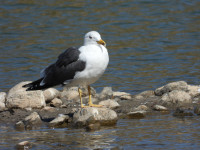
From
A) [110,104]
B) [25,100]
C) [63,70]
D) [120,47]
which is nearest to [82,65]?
[63,70]

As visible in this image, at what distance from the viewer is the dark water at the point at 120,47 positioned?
6637 mm

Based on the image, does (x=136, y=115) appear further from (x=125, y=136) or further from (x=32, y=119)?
(x=32, y=119)

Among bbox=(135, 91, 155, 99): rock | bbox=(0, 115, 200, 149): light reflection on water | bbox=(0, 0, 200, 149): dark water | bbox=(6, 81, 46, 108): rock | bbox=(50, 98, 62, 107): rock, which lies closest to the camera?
bbox=(0, 115, 200, 149): light reflection on water

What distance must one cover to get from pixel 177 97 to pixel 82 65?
6.57ft

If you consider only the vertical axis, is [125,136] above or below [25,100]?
below

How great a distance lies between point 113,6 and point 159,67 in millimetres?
7654

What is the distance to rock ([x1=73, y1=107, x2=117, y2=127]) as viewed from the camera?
733 centimetres

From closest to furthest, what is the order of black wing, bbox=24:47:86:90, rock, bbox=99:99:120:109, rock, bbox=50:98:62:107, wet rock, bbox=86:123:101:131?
wet rock, bbox=86:123:101:131 < black wing, bbox=24:47:86:90 < rock, bbox=99:99:120:109 < rock, bbox=50:98:62:107

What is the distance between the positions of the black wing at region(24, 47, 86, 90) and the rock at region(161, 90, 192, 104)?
6.14ft

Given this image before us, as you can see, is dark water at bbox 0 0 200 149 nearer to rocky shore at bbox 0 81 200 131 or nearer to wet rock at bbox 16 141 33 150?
wet rock at bbox 16 141 33 150

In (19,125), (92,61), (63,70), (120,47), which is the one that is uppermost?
Answer: (120,47)

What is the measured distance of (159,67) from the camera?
12.2m

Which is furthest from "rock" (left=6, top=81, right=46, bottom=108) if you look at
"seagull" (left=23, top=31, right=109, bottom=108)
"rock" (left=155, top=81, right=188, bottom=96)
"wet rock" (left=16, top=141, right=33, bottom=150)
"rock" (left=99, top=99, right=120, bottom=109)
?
"wet rock" (left=16, top=141, right=33, bottom=150)

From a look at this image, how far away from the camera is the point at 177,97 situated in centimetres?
854
